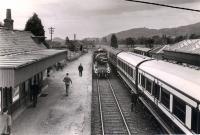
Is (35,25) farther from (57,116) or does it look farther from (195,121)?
(195,121)

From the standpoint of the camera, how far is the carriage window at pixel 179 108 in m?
10.3

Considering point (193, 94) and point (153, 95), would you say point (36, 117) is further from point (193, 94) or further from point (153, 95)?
point (193, 94)

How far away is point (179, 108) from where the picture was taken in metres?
10.8

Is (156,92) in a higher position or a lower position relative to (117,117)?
higher

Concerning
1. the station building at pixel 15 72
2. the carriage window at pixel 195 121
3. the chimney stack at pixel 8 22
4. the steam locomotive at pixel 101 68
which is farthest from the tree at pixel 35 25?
the carriage window at pixel 195 121

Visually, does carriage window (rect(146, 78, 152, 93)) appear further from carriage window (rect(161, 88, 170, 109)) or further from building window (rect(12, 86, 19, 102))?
building window (rect(12, 86, 19, 102))

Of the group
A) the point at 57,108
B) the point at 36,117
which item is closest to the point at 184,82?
the point at 36,117

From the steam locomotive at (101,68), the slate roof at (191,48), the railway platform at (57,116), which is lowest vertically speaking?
the railway platform at (57,116)

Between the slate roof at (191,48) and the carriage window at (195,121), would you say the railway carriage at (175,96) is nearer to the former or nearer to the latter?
the carriage window at (195,121)

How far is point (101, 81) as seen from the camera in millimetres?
34750

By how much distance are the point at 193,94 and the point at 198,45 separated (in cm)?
1380

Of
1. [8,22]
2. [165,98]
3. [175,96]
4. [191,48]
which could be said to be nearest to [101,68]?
[8,22]

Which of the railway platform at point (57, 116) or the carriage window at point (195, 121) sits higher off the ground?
the carriage window at point (195, 121)

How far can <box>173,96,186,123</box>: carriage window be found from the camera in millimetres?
10300
